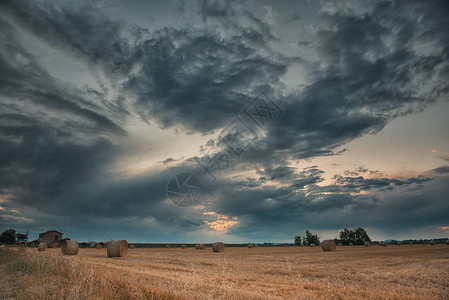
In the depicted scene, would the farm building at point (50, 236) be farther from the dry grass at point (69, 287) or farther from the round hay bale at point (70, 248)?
the dry grass at point (69, 287)

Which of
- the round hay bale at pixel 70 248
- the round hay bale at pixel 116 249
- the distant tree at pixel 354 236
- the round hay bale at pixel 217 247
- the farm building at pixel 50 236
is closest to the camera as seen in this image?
the round hay bale at pixel 116 249

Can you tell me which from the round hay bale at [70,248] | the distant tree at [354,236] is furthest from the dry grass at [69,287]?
the distant tree at [354,236]

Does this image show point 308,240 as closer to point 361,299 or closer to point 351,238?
point 351,238

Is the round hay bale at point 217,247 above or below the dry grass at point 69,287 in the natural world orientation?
above

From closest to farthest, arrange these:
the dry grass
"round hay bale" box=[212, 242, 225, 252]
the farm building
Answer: the dry grass < "round hay bale" box=[212, 242, 225, 252] < the farm building

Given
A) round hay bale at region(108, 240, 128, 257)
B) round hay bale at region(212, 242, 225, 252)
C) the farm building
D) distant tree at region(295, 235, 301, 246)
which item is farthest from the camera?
distant tree at region(295, 235, 301, 246)

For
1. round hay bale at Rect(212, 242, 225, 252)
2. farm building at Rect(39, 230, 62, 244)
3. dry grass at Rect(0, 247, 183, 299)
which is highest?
farm building at Rect(39, 230, 62, 244)

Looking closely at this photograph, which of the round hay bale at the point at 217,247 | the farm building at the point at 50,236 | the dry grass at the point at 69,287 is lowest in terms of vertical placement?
the dry grass at the point at 69,287

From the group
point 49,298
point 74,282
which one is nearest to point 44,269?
point 74,282

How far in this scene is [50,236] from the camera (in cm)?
9225

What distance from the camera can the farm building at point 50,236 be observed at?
91.0 meters

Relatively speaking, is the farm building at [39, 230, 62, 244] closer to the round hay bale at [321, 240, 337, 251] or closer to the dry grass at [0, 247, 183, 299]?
the round hay bale at [321, 240, 337, 251]

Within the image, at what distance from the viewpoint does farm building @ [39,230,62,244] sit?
9103cm

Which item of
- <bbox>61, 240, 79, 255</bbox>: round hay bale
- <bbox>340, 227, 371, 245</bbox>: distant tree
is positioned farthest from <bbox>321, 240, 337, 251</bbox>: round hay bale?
<bbox>340, 227, 371, 245</bbox>: distant tree
